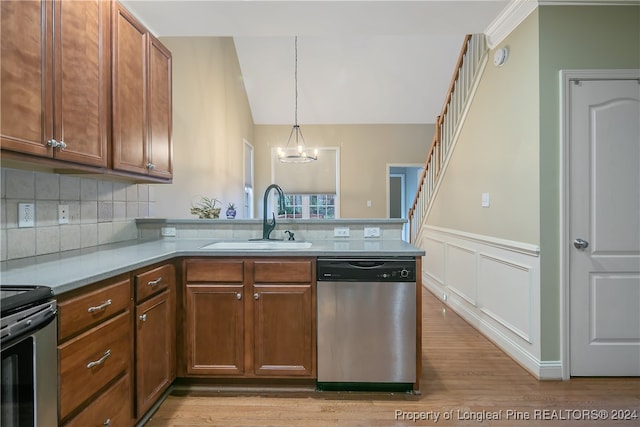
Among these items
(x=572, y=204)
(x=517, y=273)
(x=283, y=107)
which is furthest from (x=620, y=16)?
(x=283, y=107)

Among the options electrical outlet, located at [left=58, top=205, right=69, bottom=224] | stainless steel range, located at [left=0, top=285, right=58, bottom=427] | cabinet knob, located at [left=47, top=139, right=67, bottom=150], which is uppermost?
cabinet knob, located at [left=47, top=139, right=67, bottom=150]

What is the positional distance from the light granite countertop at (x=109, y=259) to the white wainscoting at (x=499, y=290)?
3.06 feet

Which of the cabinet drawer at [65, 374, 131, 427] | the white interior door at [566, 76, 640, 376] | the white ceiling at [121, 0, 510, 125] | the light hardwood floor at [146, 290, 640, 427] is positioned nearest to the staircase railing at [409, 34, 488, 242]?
the white ceiling at [121, 0, 510, 125]

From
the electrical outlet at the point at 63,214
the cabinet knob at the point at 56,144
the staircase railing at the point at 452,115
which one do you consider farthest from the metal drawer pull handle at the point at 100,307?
the staircase railing at the point at 452,115

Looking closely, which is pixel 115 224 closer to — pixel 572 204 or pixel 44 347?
pixel 44 347

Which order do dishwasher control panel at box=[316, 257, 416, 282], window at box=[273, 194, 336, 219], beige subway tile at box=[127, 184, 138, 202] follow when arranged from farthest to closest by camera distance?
window at box=[273, 194, 336, 219] < beige subway tile at box=[127, 184, 138, 202] < dishwasher control panel at box=[316, 257, 416, 282]

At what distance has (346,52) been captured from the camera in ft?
20.2

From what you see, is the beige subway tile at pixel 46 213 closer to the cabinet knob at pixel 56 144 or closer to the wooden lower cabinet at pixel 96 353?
the cabinet knob at pixel 56 144

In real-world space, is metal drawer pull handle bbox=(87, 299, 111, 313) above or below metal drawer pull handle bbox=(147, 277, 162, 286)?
below

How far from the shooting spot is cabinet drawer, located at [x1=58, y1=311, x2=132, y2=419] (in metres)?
1.23

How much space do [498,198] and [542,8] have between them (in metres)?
1.37

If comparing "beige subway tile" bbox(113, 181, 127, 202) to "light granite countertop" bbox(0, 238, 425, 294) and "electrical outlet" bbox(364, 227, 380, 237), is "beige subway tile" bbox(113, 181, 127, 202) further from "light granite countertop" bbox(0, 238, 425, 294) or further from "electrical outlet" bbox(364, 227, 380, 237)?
"electrical outlet" bbox(364, 227, 380, 237)

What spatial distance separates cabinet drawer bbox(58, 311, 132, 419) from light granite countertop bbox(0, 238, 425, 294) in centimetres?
23

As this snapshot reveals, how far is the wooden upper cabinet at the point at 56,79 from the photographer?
1289 millimetres
